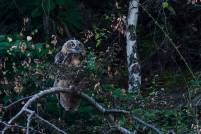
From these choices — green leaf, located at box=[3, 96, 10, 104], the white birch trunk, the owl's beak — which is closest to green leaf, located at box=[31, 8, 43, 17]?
the white birch trunk

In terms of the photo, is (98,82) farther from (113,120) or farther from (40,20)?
(40,20)

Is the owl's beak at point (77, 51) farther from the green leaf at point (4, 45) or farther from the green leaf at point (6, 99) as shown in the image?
the green leaf at point (6, 99)

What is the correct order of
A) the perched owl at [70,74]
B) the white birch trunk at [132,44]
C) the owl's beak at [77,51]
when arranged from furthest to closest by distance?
the white birch trunk at [132,44] < the owl's beak at [77,51] < the perched owl at [70,74]

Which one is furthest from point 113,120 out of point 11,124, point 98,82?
point 11,124

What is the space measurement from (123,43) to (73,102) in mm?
4577

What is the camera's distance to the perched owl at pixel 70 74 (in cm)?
457

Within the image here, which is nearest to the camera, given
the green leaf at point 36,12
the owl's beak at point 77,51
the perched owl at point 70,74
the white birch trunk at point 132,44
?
the perched owl at point 70,74

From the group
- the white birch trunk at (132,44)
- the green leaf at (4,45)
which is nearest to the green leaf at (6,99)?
the green leaf at (4,45)

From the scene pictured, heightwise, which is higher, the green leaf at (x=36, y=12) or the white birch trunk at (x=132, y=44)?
the green leaf at (x=36, y=12)

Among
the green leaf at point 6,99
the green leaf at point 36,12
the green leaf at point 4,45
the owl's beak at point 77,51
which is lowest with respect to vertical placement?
the green leaf at point 6,99

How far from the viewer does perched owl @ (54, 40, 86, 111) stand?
15.0 ft

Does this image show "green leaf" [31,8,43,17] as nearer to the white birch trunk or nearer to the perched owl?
the white birch trunk

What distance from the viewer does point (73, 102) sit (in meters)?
5.50

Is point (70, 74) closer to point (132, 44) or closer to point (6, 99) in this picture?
point (6, 99)
